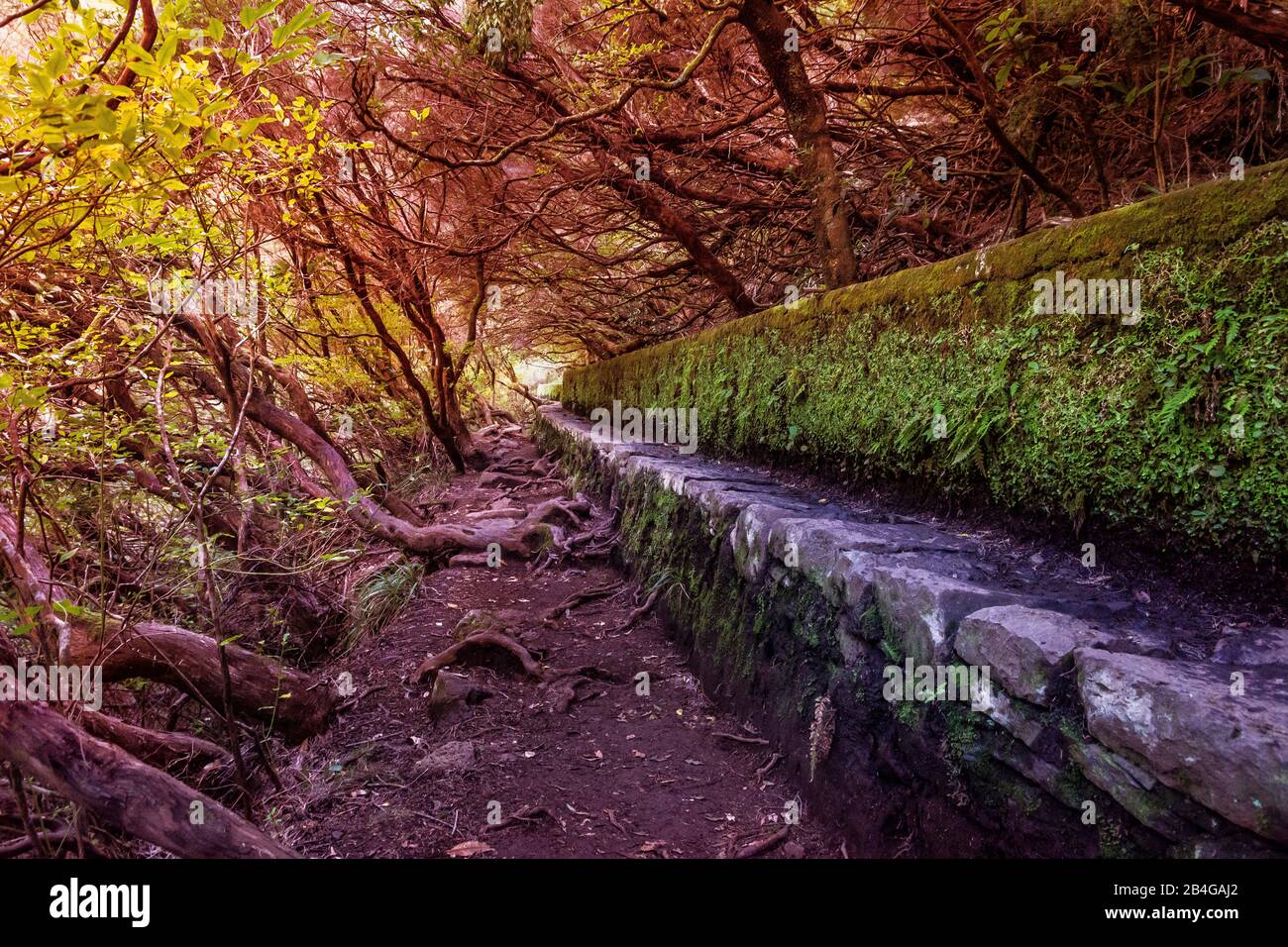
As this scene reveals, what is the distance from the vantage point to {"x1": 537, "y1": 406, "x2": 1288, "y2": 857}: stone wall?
1.13 metres

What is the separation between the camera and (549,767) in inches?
120

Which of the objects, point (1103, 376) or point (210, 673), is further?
point (210, 673)

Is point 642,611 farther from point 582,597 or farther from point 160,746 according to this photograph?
point 160,746

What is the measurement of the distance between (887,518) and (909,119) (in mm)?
5052

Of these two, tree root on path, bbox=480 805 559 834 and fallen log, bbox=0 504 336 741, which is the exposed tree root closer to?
fallen log, bbox=0 504 336 741

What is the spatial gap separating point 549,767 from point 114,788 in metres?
1.64

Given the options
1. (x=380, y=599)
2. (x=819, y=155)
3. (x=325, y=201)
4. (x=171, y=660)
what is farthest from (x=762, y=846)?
(x=325, y=201)

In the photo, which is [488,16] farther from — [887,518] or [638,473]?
[887,518]

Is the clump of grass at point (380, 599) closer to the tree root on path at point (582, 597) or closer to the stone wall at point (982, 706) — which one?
the tree root on path at point (582, 597)

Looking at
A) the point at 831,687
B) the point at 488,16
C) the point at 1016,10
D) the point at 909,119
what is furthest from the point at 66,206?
the point at 909,119

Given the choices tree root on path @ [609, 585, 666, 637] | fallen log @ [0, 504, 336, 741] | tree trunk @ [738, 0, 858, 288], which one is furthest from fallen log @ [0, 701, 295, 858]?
tree trunk @ [738, 0, 858, 288]

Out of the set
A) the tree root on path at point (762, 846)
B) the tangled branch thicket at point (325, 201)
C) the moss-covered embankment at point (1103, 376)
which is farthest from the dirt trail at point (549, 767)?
the moss-covered embankment at point (1103, 376)

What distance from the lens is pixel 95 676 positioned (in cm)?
317

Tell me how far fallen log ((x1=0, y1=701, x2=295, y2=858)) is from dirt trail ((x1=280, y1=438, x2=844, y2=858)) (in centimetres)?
59
